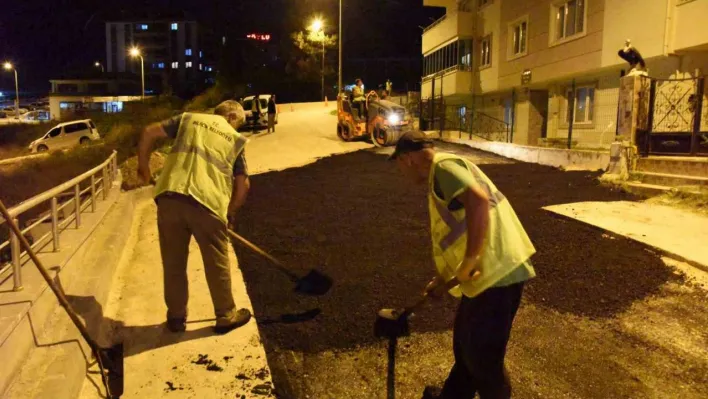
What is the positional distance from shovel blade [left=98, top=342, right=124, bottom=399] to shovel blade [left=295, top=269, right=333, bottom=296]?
1.60 metres

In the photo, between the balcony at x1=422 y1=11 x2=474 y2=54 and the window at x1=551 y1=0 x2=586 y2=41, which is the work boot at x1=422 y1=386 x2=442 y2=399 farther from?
the balcony at x1=422 y1=11 x2=474 y2=54

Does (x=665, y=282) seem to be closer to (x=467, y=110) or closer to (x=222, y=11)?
(x=467, y=110)

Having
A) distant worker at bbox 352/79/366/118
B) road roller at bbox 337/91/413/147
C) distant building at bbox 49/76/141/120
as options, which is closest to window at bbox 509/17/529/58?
road roller at bbox 337/91/413/147

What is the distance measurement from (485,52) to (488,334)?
2535 centimetres

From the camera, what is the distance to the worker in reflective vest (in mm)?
2650

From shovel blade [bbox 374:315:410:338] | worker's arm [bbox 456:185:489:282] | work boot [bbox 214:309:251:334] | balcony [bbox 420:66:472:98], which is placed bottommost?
work boot [bbox 214:309:251:334]

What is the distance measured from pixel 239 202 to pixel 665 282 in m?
4.36

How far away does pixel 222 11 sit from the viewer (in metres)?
62.1

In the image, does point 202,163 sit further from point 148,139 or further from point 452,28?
point 452,28

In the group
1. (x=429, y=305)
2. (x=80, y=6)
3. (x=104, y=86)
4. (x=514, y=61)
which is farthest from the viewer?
(x=80, y=6)

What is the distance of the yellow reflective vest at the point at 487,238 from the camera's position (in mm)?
2711

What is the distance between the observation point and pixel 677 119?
41.5 ft

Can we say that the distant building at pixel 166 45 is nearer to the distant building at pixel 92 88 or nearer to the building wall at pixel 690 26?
the distant building at pixel 92 88

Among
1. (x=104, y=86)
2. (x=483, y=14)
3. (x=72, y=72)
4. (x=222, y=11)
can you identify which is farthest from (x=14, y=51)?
(x=483, y=14)
